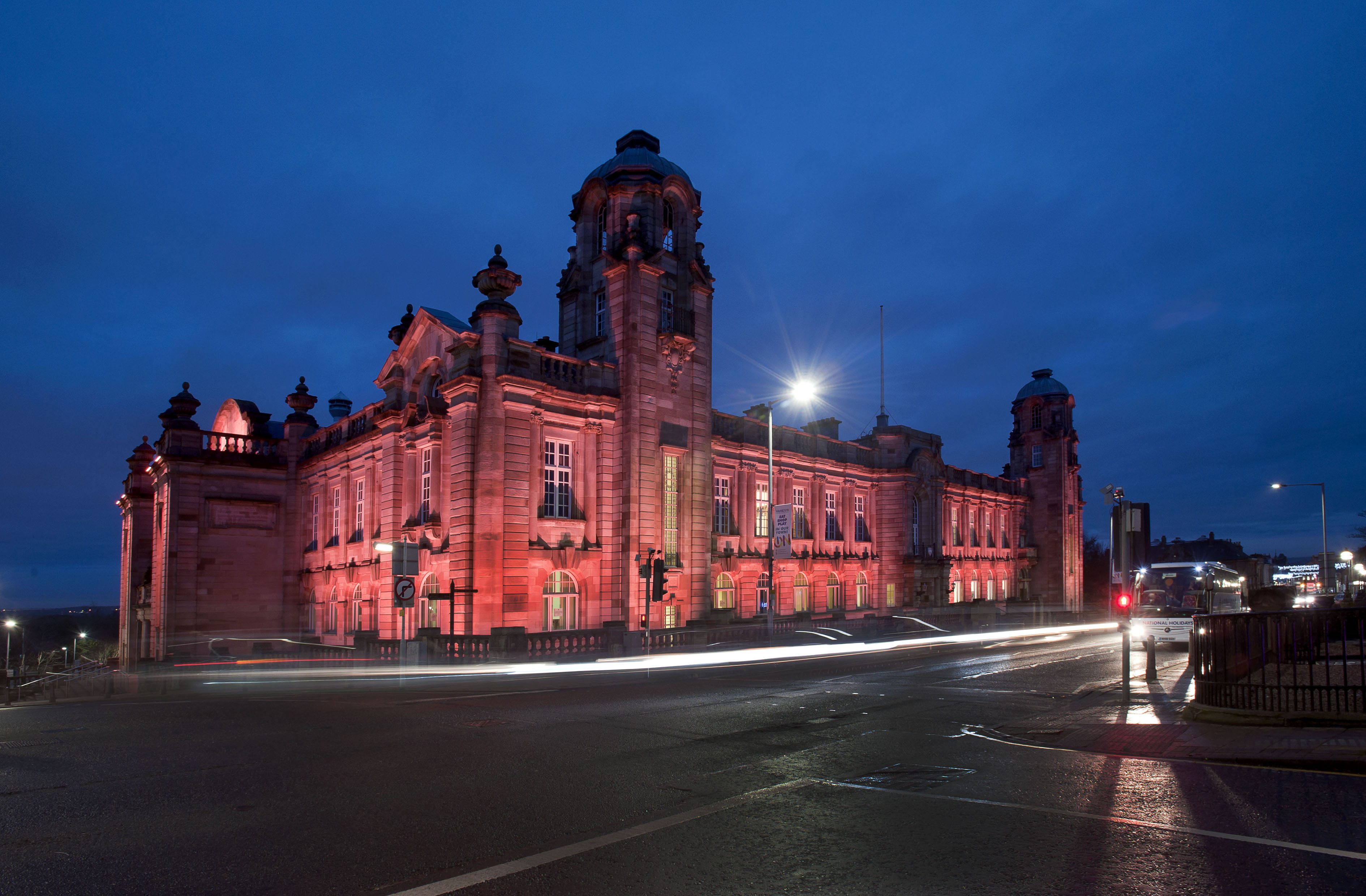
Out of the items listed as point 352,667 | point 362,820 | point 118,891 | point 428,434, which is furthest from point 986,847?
point 428,434

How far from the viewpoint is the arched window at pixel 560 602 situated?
101ft

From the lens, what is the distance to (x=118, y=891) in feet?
18.1

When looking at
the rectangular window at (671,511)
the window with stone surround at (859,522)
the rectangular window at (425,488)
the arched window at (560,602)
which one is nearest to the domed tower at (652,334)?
the rectangular window at (671,511)

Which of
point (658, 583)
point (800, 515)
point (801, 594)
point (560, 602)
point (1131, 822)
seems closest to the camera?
point (1131, 822)

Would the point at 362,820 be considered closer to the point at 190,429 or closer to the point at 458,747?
the point at 458,747

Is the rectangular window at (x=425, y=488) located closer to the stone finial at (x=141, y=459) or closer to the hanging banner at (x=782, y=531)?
the hanging banner at (x=782, y=531)

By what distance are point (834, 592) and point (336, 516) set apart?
2733 centimetres

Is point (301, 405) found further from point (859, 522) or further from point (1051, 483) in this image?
point (1051, 483)

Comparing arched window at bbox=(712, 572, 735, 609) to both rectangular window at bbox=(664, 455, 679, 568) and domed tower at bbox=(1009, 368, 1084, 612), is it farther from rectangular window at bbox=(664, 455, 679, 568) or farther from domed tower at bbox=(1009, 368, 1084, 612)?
domed tower at bbox=(1009, 368, 1084, 612)

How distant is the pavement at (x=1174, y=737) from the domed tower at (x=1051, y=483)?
58.2 metres

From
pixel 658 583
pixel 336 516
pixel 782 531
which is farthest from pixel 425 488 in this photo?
pixel 782 531

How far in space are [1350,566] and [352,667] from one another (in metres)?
72.3

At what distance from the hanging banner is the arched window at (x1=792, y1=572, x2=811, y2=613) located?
15.3 metres

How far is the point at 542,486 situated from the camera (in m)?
31.0
